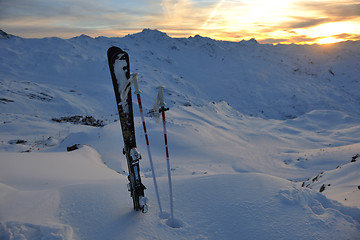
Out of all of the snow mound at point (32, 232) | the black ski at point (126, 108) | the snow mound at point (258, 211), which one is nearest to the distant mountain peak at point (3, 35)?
the black ski at point (126, 108)

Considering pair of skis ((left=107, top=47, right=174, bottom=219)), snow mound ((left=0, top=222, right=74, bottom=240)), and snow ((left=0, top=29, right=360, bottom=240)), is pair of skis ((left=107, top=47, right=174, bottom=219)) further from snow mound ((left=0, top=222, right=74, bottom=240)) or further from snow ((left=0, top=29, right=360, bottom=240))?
snow mound ((left=0, top=222, right=74, bottom=240))

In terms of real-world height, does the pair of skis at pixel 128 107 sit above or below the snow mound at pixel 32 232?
above

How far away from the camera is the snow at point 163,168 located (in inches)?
155

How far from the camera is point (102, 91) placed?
34.7m

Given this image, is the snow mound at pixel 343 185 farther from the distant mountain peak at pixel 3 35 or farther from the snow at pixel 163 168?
the distant mountain peak at pixel 3 35

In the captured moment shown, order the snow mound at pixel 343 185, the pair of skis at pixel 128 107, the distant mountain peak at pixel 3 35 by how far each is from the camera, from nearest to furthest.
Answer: the pair of skis at pixel 128 107
the snow mound at pixel 343 185
the distant mountain peak at pixel 3 35

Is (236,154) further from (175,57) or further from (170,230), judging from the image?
(175,57)

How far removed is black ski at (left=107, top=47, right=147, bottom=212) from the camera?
3863 mm

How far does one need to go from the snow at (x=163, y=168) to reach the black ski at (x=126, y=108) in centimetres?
49

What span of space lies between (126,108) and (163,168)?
729 cm

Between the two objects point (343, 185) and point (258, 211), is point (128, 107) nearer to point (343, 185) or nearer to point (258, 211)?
point (258, 211)

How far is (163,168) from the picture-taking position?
1085cm

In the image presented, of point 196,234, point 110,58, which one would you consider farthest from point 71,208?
point 110,58

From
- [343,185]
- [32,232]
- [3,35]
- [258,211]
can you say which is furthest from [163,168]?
[3,35]
